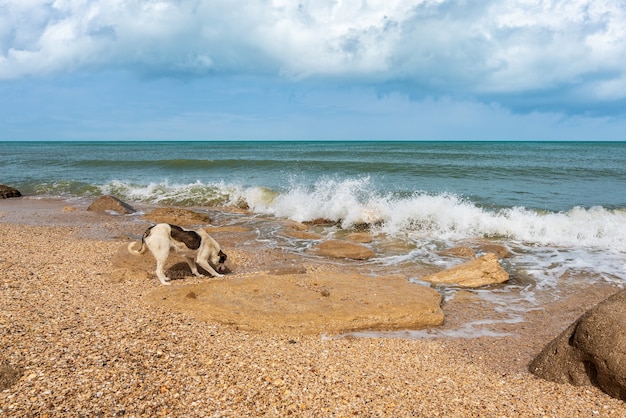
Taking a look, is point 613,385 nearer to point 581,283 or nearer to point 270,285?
point 270,285

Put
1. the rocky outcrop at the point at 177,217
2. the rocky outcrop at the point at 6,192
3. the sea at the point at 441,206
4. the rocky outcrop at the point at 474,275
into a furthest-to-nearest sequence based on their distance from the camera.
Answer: the rocky outcrop at the point at 6,192 < the rocky outcrop at the point at 177,217 < the sea at the point at 441,206 < the rocky outcrop at the point at 474,275

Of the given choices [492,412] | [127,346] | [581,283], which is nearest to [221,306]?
[127,346]

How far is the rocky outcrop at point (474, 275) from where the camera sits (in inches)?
287

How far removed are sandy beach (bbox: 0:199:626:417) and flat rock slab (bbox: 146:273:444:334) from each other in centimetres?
18

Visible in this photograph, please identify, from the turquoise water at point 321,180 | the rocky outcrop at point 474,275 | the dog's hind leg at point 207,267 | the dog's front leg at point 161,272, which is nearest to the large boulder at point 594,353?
the rocky outcrop at point 474,275

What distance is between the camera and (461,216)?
12.2 meters

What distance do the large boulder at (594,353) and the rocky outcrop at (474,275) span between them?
3.00 metres

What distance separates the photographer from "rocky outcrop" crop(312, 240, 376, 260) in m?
8.95

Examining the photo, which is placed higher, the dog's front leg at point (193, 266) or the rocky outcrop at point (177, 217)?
the dog's front leg at point (193, 266)

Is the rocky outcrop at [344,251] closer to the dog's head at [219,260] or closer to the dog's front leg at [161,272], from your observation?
the dog's head at [219,260]

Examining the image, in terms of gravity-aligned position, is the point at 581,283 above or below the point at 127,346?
below

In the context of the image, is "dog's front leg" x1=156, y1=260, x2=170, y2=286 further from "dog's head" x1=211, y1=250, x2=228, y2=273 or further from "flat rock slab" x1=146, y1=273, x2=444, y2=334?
"dog's head" x1=211, y1=250, x2=228, y2=273

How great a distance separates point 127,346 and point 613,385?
4.16 meters

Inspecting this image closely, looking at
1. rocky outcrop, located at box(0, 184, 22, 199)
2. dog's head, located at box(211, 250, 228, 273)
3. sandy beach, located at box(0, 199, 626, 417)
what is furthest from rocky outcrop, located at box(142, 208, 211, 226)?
rocky outcrop, located at box(0, 184, 22, 199)
